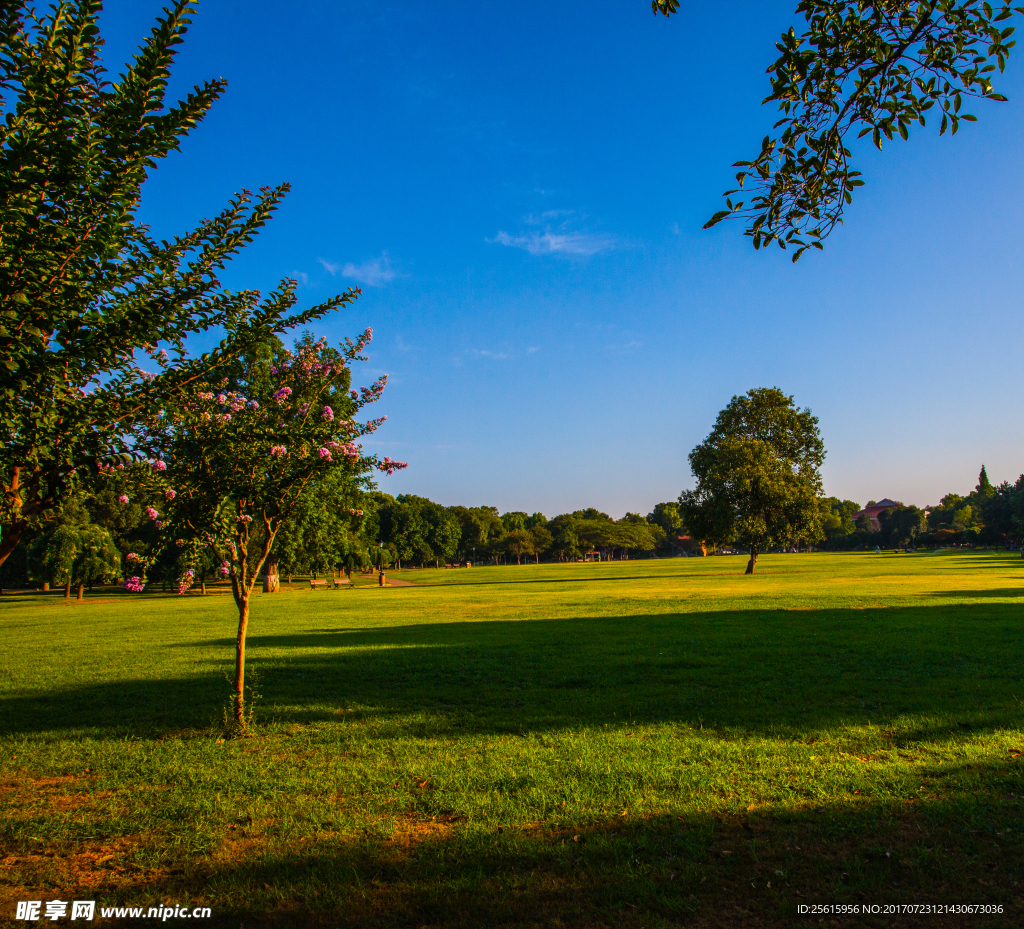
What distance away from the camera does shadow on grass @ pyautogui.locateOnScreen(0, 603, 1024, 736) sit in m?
7.93

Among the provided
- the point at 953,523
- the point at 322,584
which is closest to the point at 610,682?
the point at 322,584

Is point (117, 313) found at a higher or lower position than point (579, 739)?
higher

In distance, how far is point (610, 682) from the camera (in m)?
9.98

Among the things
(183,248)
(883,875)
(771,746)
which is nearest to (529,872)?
(883,875)

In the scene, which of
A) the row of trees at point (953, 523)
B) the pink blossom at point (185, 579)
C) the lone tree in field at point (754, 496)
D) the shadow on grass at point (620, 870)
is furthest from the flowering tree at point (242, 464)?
the row of trees at point (953, 523)

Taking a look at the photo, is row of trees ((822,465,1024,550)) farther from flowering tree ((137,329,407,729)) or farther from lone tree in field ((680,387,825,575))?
flowering tree ((137,329,407,729))

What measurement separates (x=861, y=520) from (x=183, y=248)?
647 ft

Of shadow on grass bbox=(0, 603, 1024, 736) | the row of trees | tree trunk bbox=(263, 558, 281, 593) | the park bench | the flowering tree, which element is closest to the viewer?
the flowering tree

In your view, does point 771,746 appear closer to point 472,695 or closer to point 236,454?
point 472,695

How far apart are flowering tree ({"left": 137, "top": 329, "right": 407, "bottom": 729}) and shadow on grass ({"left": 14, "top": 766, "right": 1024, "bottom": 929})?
128 inches

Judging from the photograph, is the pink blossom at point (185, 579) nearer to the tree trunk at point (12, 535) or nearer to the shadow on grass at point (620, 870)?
the shadow on grass at point (620, 870)

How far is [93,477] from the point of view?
4309mm
